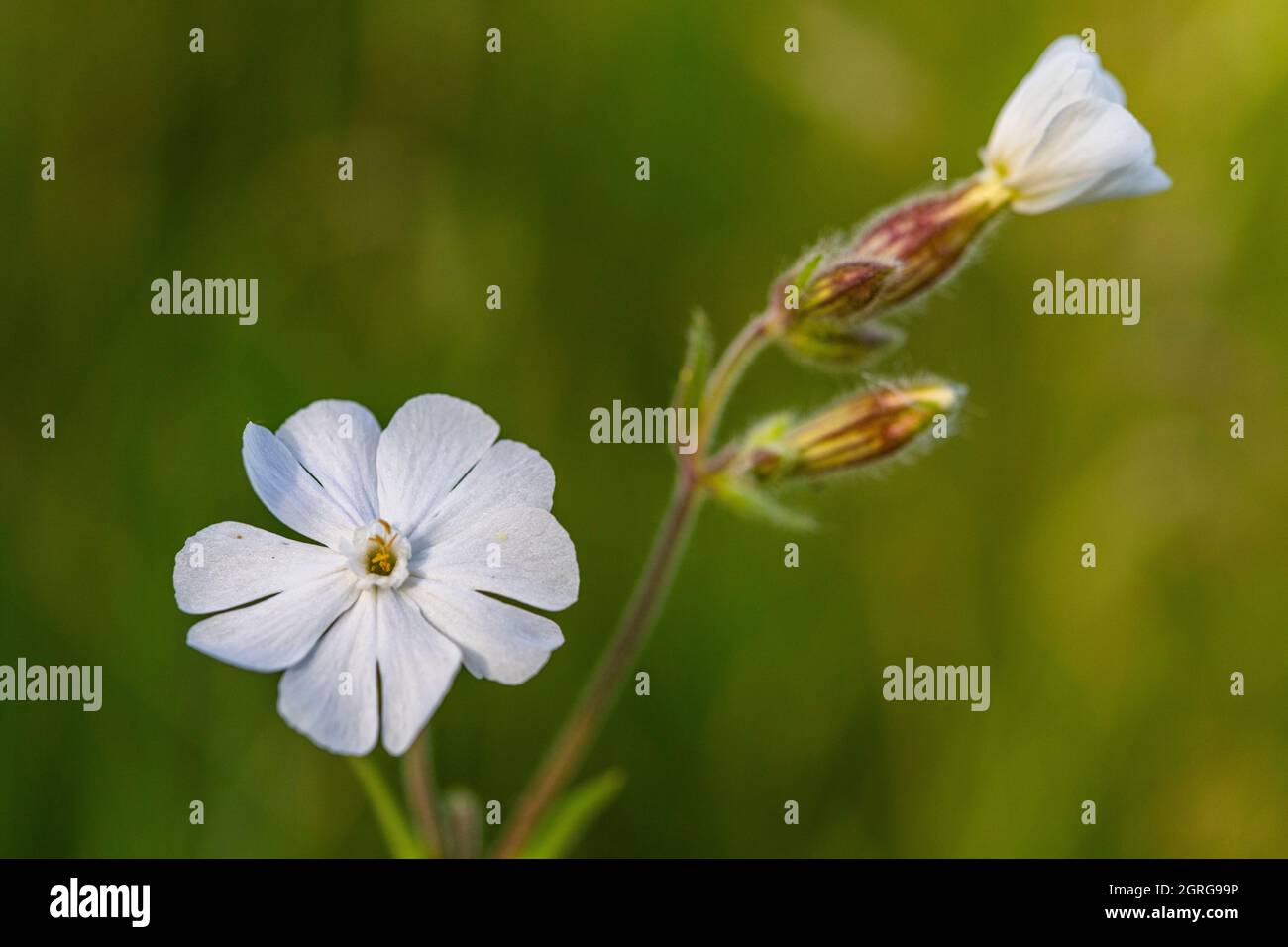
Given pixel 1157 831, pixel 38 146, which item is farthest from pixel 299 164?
pixel 1157 831

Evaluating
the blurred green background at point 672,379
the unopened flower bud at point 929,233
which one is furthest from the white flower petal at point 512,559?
the blurred green background at point 672,379

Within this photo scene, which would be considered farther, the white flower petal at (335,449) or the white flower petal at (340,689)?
the white flower petal at (335,449)

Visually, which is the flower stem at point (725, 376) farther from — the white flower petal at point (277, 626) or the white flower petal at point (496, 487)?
the white flower petal at point (277, 626)

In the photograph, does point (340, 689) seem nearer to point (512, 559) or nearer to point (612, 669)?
point (512, 559)
